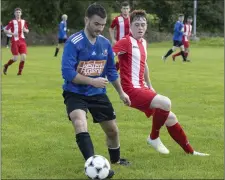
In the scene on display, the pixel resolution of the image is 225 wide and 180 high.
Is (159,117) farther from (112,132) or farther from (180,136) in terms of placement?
(112,132)

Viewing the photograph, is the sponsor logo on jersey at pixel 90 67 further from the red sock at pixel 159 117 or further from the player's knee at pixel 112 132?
the red sock at pixel 159 117

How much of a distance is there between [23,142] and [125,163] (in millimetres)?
1800

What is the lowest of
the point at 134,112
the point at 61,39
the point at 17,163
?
the point at 61,39

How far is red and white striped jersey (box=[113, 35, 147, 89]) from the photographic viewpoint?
681cm

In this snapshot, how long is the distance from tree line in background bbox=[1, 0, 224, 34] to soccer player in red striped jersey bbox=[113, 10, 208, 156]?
4281cm

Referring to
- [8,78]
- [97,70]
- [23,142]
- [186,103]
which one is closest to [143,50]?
[97,70]

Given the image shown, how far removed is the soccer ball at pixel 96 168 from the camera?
5223mm

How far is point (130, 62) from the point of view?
688 cm

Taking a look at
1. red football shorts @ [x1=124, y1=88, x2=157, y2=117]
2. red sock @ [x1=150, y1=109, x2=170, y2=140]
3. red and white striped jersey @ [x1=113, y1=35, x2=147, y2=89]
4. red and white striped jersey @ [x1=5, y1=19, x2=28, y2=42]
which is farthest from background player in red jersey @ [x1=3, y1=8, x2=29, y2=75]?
red sock @ [x1=150, y1=109, x2=170, y2=140]

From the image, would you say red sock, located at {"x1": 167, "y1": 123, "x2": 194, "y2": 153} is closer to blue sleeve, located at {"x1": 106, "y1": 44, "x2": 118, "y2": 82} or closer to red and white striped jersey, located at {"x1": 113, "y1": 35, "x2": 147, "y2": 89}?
red and white striped jersey, located at {"x1": 113, "y1": 35, "x2": 147, "y2": 89}

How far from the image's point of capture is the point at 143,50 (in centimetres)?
703

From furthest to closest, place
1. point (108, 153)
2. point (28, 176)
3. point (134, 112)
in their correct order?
point (134, 112), point (108, 153), point (28, 176)

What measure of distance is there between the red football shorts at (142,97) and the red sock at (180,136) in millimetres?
347

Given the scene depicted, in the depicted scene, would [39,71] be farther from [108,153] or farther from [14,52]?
[108,153]
